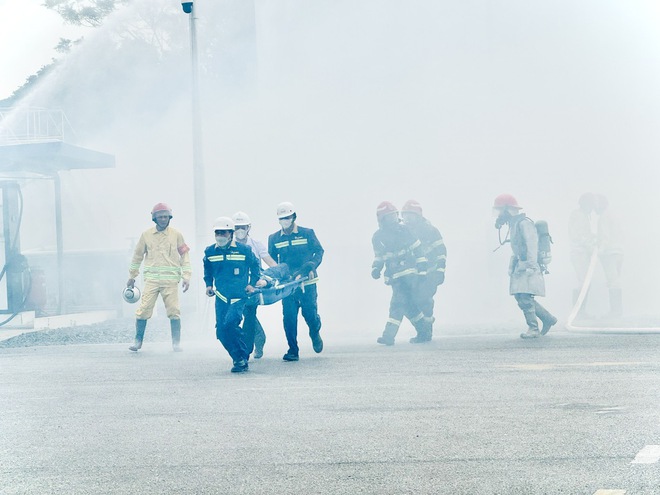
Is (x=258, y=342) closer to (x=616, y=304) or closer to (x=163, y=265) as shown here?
(x=163, y=265)

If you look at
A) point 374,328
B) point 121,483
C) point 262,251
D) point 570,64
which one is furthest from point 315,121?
point 121,483

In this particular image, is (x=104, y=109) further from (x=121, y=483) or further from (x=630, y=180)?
(x=121, y=483)

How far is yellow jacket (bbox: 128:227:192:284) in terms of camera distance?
11.8 metres

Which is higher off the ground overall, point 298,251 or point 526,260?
point 298,251

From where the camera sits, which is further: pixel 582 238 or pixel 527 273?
pixel 582 238

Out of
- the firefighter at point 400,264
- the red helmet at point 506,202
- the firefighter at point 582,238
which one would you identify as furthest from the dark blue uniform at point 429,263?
the firefighter at point 582,238

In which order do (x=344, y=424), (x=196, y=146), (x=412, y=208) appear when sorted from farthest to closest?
(x=196, y=146), (x=412, y=208), (x=344, y=424)

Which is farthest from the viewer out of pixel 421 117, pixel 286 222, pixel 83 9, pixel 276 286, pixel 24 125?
pixel 83 9

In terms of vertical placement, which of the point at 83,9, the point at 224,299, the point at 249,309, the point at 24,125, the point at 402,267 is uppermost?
the point at 83,9

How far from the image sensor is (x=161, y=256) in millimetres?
11805

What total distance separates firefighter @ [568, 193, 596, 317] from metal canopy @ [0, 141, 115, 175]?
7794 mm

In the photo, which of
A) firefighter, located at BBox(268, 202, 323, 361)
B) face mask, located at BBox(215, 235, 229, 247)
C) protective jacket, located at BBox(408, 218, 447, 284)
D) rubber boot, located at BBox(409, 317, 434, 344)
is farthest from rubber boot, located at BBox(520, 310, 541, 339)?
face mask, located at BBox(215, 235, 229, 247)

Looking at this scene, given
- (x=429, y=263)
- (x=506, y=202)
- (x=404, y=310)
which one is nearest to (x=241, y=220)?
(x=404, y=310)

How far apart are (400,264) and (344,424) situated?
5.57m
